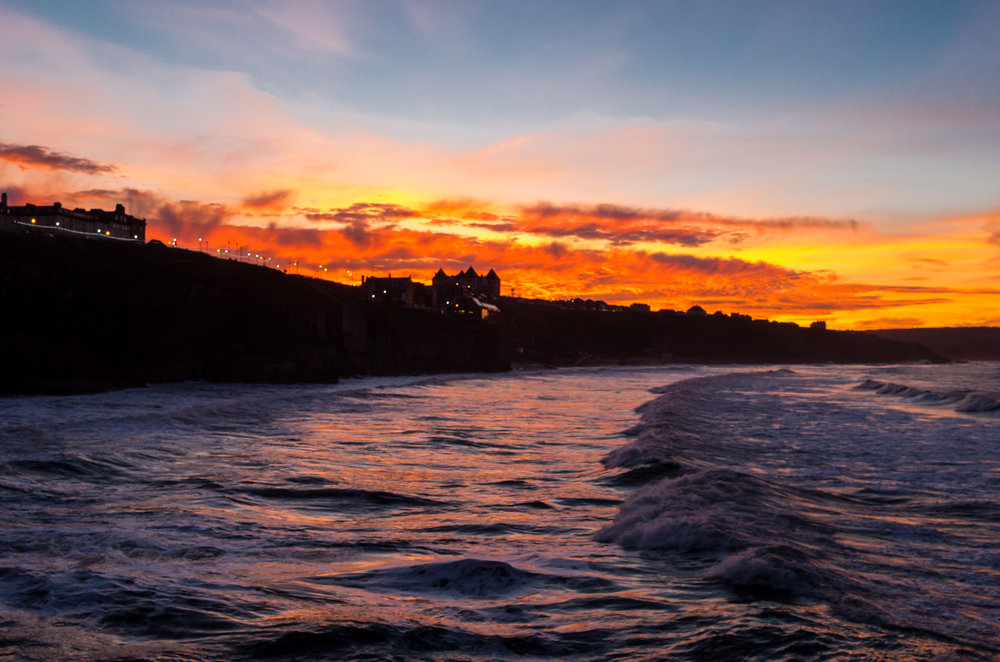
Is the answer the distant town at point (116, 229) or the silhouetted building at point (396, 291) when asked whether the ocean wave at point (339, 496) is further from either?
the silhouetted building at point (396, 291)

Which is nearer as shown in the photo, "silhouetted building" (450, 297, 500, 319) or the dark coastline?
the dark coastline

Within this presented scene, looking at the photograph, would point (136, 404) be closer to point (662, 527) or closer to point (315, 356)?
point (315, 356)

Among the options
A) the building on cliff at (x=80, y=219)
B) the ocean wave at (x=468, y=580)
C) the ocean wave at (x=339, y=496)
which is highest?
the building on cliff at (x=80, y=219)

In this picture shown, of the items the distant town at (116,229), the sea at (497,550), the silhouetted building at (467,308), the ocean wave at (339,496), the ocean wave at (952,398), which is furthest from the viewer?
the silhouetted building at (467,308)

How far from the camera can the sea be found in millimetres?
6000

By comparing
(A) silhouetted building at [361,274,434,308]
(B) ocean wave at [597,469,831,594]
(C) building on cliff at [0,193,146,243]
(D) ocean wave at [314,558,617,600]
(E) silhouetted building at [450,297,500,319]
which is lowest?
(D) ocean wave at [314,558,617,600]

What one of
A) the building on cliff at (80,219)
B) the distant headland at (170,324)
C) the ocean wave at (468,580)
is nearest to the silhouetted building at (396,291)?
the building on cliff at (80,219)

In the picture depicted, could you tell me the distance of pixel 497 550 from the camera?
913cm

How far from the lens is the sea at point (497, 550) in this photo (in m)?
6.00

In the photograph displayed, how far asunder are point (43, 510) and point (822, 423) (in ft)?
80.9

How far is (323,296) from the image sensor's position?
2795 inches

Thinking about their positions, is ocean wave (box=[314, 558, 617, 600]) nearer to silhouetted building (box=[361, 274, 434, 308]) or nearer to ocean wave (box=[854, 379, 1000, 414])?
ocean wave (box=[854, 379, 1000, 414])

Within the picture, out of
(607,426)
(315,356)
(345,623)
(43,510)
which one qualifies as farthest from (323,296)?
(345,623)

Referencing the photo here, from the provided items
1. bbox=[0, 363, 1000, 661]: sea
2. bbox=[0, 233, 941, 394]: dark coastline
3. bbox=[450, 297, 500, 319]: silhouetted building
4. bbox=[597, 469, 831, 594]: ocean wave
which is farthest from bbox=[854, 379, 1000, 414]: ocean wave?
bbox=[450, 297, 500, 319]: silhouetted building
